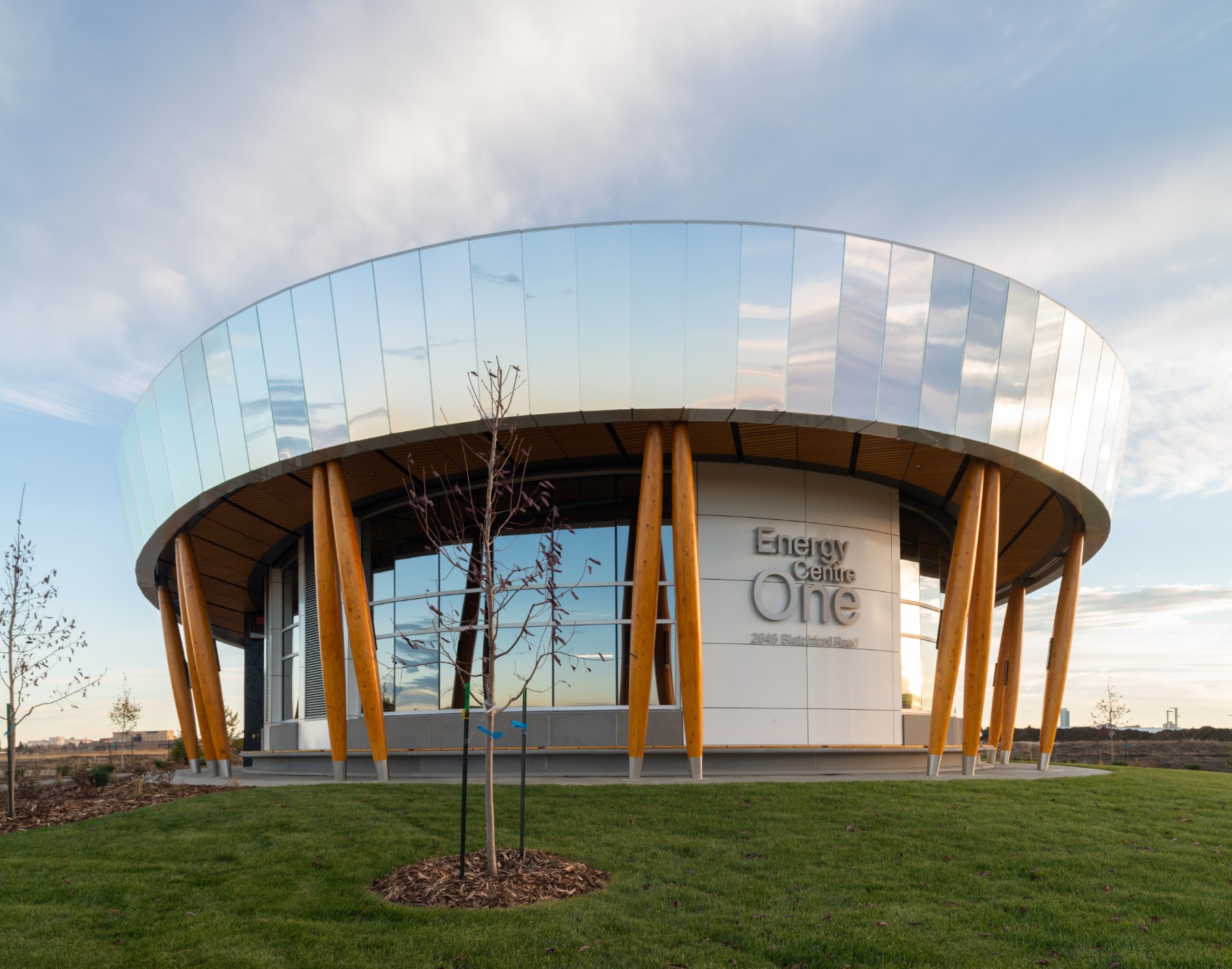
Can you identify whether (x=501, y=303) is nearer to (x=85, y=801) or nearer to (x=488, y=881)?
(x=488, y=881)

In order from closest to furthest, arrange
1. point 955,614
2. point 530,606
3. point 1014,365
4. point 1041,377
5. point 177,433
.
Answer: point 530,606 → point 1014,365 → point 955,614 → point 1041,377 → point 177,433

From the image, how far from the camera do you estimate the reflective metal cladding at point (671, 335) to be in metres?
19.9

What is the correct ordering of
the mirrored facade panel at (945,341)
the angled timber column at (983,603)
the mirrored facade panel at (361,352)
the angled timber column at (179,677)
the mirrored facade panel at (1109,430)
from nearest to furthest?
1. the mirrored facade panel at (945,341)
2. the mirrored facade panel at (361,352)
3. the angled timber column at (983,603)
4. the mirrored facade panel at (1109,430)
5. the angled timber column at (179,677)

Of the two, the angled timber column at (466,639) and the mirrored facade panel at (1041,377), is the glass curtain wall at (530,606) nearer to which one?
the angled timber column at (466,639)

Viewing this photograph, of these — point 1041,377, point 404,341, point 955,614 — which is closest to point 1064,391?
point 1041,377

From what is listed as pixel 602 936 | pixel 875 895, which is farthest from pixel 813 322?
pixel 602 936

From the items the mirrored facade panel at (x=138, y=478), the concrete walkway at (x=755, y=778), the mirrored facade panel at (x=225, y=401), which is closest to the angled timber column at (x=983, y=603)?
the concrete walkway at (x=755, y=778)

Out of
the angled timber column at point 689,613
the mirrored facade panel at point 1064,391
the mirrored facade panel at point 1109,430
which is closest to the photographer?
the angled timber column at point 689,613

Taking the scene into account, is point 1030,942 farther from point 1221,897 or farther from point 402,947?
point 402,947

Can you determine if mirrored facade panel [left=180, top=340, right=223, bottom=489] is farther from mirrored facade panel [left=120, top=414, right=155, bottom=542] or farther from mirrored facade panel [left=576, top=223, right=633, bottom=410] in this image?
mirrored facade panel [left=576, top=223, right=633, bottom=410]

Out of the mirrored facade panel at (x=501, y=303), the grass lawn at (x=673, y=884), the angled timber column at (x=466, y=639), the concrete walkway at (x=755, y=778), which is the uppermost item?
the mirrored facade panel at (x=501, y=303)

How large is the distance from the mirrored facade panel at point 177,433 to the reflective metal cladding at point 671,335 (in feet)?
14.1

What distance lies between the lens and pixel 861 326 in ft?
66.9

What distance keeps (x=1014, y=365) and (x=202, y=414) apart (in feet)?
65.8
